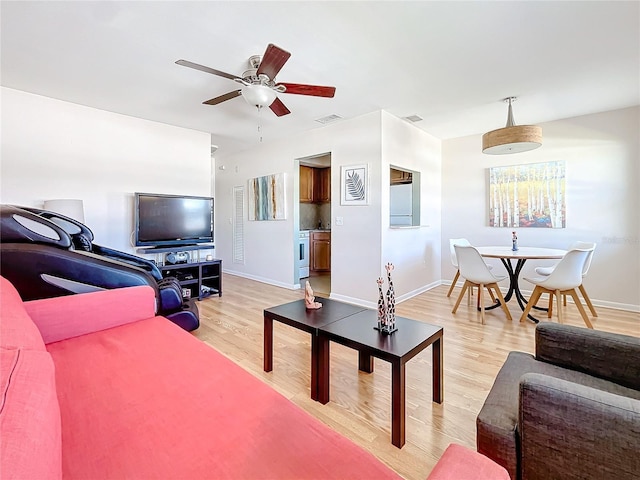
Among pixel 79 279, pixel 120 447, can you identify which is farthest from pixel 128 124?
pixel 120 447

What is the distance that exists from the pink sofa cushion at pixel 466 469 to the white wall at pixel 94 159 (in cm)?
440

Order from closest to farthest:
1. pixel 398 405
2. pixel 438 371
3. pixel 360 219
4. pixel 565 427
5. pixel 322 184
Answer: pixel 565 427, pixel 398 405, pixel 438 371, pixel 360 219, pixel 322 184

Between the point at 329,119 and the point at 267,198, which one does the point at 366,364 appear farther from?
the point at 267,198

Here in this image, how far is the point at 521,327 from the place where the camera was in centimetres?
316

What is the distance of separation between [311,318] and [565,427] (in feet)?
4.50

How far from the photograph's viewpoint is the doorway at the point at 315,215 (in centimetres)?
609

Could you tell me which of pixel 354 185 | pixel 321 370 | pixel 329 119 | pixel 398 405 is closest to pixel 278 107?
pixel 329 119

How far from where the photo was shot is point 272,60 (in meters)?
2.19

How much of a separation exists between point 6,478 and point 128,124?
4528 mm

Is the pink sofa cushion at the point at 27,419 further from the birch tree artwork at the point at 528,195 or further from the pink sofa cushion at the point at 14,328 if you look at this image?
the birch tree artwork at the point at 528,195

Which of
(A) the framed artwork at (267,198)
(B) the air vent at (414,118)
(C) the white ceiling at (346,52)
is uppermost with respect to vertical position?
(B) the air vent at (414,118)

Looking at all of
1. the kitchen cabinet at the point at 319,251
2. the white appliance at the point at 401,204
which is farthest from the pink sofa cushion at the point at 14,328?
the kitchen cabinet at the point at 319,251

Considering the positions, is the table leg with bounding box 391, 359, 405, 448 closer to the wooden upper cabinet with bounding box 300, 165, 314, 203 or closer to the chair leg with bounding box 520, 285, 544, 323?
the chair leg with bounding box 520, 285, 544, 323

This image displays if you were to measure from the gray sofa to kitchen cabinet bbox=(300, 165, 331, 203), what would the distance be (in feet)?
18.0
